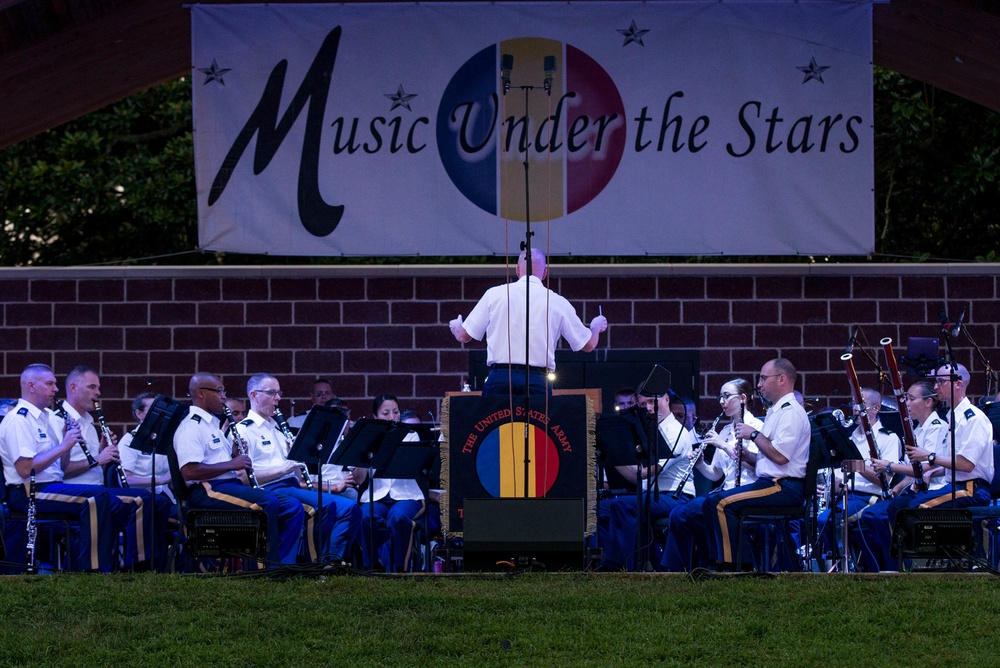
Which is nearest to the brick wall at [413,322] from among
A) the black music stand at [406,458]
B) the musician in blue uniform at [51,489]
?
the musician in blue uniform at [51,489]

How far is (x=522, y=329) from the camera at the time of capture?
10289 millimetres

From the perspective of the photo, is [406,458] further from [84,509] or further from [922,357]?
[922,357]

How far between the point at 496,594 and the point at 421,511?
401cm

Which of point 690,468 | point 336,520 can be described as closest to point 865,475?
point 690,468

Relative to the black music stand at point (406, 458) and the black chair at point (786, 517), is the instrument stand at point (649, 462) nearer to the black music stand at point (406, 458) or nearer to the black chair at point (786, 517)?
the black chair at point (786, 517)

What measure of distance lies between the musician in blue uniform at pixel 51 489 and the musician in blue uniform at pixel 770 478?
450cm

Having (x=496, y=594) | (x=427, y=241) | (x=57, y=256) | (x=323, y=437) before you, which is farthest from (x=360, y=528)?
(x=57, y=256)

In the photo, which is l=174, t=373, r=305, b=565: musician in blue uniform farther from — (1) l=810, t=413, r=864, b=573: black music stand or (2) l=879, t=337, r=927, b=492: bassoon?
(2) l=879, t=337, r=927, b=492: bassoon

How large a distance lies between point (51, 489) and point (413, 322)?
4.65 meters

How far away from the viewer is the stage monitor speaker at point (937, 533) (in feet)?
29.1

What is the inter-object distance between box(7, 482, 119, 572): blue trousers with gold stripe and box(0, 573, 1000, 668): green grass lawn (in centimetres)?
190

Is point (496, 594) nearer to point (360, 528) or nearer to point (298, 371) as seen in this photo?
point (360, 528)

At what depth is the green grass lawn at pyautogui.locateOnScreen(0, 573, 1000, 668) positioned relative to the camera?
7008 millimetres

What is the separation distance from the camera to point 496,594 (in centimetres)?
797
